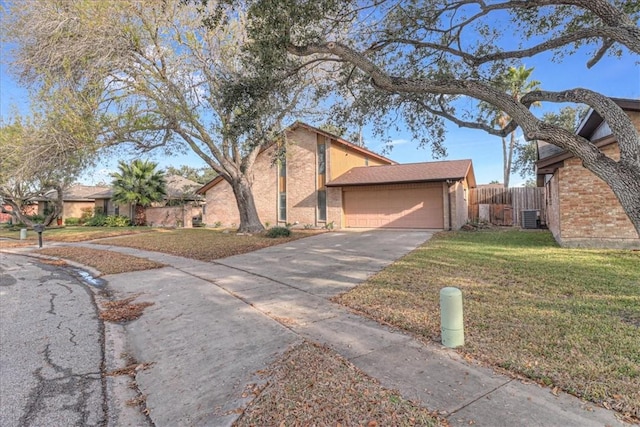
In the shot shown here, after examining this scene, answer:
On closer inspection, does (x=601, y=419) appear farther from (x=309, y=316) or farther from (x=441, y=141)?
(x=441, y=141)

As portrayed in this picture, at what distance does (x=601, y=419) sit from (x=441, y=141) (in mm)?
8236

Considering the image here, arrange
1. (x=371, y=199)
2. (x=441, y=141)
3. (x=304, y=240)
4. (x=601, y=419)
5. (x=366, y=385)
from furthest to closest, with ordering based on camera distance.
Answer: (x=371, y=199) → (x=304, y=240) → (x=441, y=141) → (x=366, y=385) → (x=601, y=419)

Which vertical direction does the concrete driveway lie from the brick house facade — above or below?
below

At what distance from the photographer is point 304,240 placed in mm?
15852

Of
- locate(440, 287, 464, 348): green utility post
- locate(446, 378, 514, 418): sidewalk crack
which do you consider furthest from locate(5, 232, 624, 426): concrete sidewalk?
locate(440, 287, 464, 348): green utility post

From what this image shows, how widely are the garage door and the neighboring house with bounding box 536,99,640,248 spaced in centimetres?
774

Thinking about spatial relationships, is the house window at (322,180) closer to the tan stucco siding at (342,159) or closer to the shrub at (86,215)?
the tan stucco siding at (342,159)

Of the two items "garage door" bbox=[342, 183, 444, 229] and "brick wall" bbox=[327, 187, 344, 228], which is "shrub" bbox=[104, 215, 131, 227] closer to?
"brick wall" bbox=[327, 187, 344, 228]

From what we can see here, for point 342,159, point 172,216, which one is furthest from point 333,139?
point 172,216

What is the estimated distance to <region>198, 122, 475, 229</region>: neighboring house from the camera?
1928 centimetres

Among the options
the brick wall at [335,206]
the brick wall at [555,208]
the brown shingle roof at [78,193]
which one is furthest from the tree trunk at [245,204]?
the brown shingle roof at [78,193]

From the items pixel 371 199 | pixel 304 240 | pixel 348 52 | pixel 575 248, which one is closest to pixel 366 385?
pixel 348 52

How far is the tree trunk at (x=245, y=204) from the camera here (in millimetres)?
18188

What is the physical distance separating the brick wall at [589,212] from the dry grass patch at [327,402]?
1107 cm
